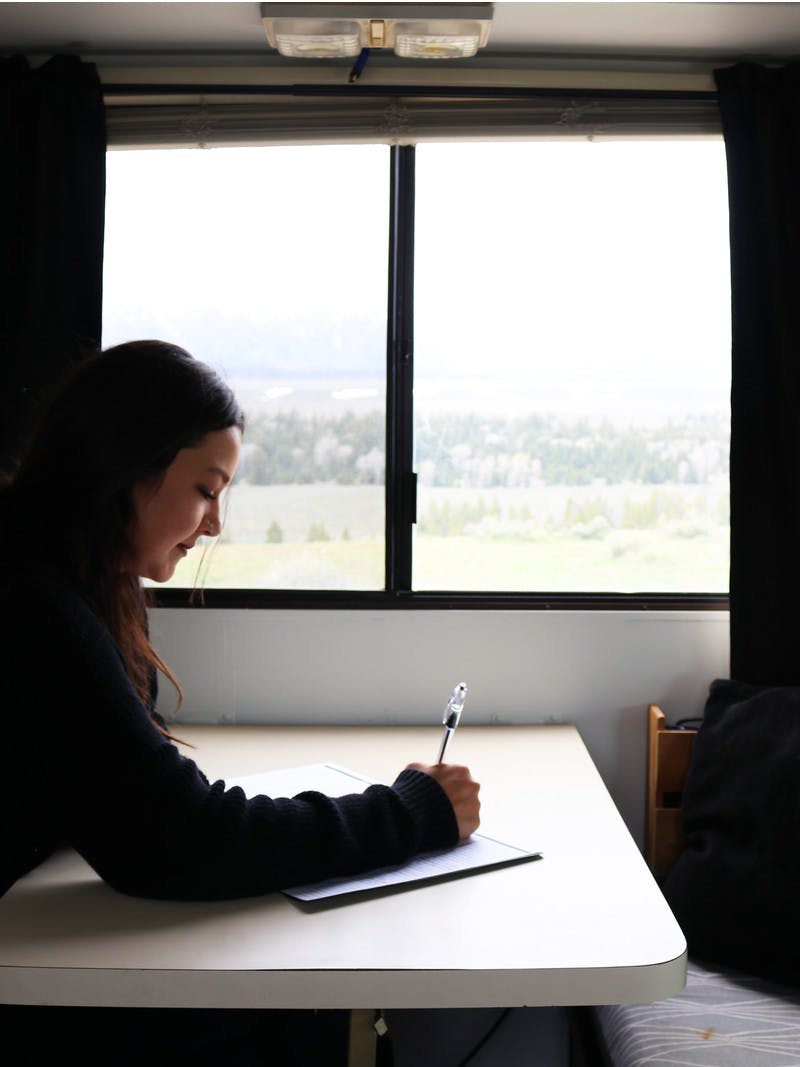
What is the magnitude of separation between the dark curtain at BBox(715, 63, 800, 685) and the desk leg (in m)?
1.28

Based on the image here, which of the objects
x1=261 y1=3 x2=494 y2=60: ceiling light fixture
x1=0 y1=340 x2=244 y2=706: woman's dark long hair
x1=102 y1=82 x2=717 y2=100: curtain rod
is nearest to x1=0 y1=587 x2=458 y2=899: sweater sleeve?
x1=0 y1=340 x2=244 y2=706: woman's dark long hair

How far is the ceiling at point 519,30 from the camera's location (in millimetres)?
2215

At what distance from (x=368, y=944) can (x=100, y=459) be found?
2.14 feet

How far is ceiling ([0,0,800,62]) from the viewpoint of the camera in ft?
7.27

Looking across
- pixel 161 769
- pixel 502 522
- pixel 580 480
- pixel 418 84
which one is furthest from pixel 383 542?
pixel 161 769

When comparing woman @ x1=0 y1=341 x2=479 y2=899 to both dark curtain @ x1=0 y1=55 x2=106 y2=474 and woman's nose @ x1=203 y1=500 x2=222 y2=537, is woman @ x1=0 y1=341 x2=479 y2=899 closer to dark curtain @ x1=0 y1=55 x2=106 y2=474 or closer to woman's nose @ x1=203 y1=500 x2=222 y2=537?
woman's nose @ x1=203 y1=500 x2=222 y2=537

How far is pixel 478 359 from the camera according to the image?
8.25 feet

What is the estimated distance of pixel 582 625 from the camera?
2.43 m

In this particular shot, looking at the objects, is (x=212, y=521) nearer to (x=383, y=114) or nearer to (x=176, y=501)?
(x=176, y=501)

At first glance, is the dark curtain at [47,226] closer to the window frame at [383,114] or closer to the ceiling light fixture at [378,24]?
the window frame at [383,114]

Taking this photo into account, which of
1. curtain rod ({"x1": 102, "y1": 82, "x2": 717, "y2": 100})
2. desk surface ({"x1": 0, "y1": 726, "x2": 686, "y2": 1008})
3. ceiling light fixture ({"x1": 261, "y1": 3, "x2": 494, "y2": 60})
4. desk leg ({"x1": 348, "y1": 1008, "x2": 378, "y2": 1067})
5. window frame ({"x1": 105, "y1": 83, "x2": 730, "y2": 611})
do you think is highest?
ceiling light fixture ({"x1": 261, "y1": 3, "x2": 494, "y2": 60})

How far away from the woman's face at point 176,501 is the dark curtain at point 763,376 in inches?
48.3

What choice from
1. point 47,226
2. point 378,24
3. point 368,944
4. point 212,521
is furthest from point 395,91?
point 368,944

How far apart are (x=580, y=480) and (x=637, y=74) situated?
2.89 feet
